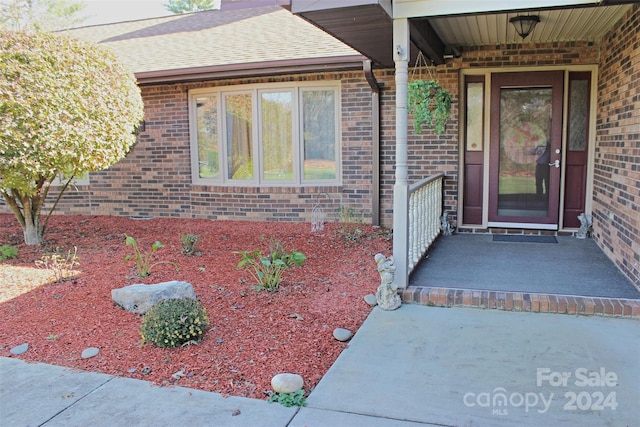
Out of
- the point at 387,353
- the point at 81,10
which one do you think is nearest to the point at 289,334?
the point at 387,353

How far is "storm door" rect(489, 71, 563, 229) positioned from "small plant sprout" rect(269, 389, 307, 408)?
16.5ft

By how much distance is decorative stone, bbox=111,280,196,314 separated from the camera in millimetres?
4504

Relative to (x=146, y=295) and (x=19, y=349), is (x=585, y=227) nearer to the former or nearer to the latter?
(x=146, y=295)

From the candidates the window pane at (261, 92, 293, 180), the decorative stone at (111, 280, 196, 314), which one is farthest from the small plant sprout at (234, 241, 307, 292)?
the window pane at (261, 92, 293, 180)

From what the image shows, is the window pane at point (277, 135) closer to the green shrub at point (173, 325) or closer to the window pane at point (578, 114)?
the window pane at point (578, 114)

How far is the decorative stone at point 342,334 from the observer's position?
4.00 m

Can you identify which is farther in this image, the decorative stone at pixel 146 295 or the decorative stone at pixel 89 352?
the decorative stone at pixel 146 295

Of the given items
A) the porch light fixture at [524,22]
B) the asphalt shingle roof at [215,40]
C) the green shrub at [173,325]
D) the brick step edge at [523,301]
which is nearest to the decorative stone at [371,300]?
the brick step edge at [523,301]

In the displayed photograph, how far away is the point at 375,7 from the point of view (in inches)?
165

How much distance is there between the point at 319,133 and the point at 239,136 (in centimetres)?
145

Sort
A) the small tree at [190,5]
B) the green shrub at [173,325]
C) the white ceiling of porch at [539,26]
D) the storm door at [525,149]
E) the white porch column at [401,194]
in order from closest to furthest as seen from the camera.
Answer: the green shrub at [173,325]
the white porch column at [401,194]
the white ceiling of porch at [539,26]
the storm door at [525,149]
the small tree at [190,5]

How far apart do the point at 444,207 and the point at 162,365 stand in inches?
195

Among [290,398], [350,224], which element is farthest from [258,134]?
[290,398]

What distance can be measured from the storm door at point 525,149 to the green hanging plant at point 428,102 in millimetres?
1477
